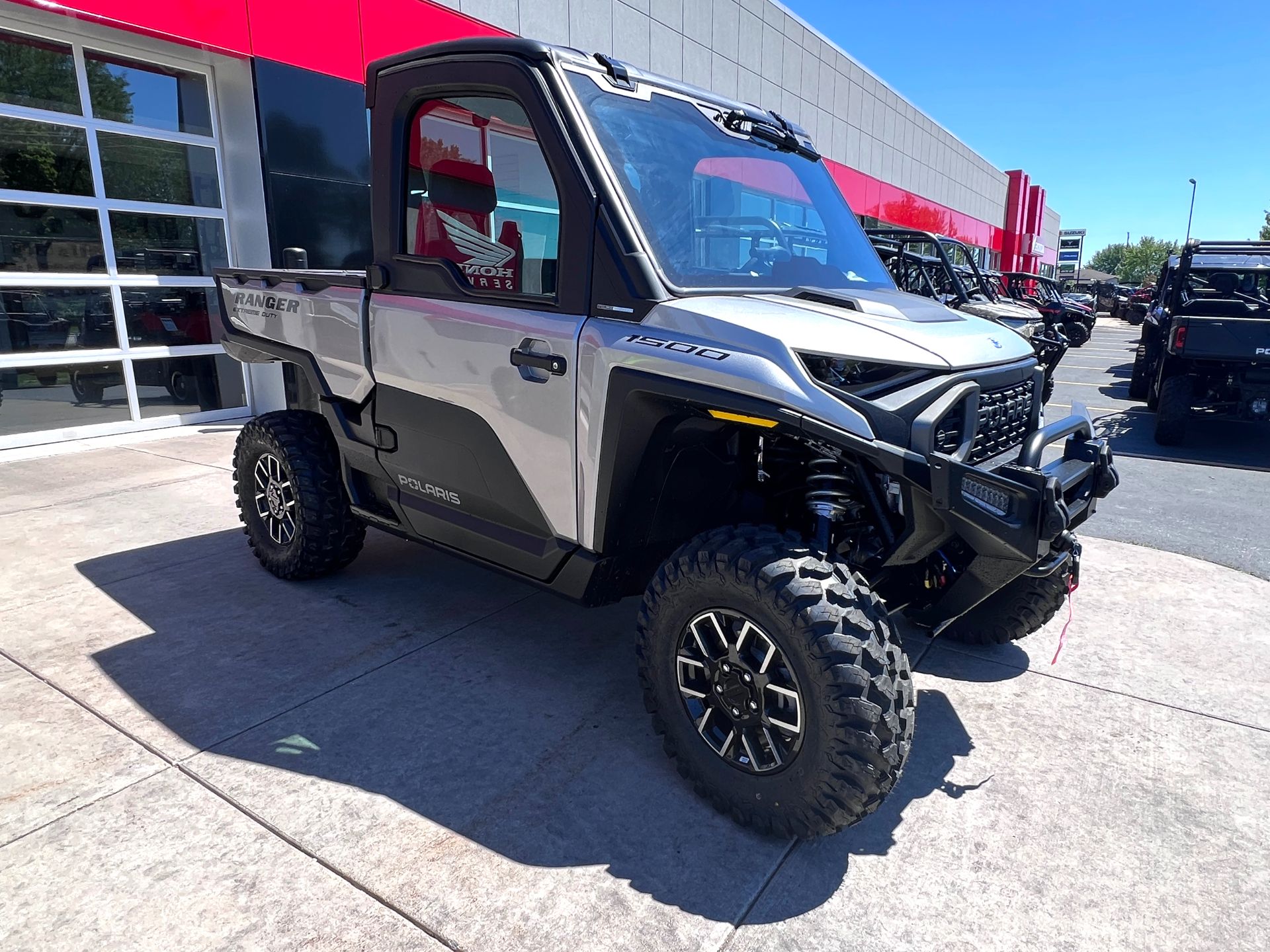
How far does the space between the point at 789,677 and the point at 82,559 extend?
14.3ft

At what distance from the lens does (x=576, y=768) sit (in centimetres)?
279

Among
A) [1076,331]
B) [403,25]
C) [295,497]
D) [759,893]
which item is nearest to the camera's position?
[759,893]

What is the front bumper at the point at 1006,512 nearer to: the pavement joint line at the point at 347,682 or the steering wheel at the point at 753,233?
the steering wheel at the point at 753,233

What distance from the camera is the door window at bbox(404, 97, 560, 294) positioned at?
284 cm

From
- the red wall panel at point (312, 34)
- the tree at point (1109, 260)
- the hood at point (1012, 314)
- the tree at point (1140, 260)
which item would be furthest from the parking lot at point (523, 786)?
the tree at point (1109, 260)

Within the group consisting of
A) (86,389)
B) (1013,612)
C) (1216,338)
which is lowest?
(1013,612)

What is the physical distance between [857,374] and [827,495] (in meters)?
0.40

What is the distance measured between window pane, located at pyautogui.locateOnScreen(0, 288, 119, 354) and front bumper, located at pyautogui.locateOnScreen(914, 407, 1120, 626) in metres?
8.56

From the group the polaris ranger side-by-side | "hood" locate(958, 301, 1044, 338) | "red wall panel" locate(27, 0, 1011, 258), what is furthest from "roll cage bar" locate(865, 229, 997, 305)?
the polaris ranger side-by-side

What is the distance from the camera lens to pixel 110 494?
620 cm

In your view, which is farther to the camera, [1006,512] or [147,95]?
[147,95]

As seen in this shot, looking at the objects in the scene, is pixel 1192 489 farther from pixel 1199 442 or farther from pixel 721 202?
pixel 721 202

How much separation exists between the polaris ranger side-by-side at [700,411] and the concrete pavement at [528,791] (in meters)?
0.31

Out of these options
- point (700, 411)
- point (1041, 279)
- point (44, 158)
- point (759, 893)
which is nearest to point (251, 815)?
point (759, 893)
